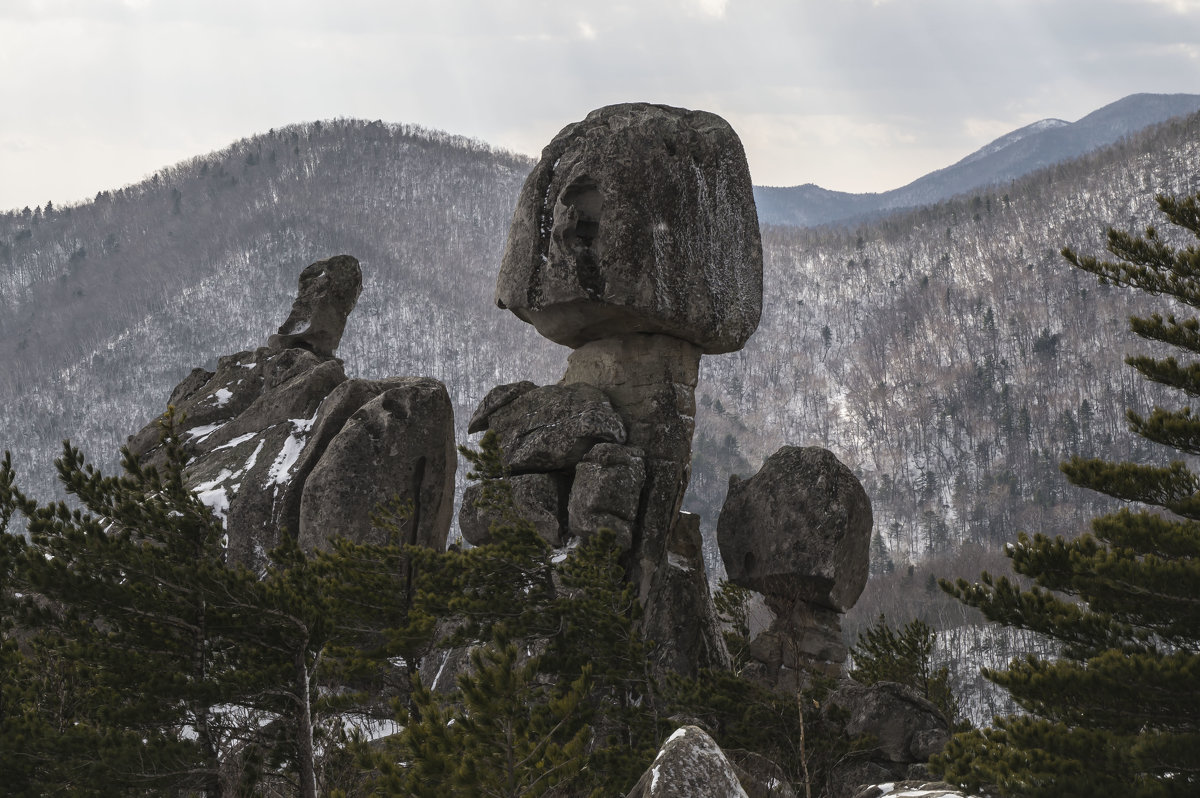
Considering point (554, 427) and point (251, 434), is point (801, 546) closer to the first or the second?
point (554, 427)

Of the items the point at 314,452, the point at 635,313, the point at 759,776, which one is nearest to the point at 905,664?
the point at 759,776

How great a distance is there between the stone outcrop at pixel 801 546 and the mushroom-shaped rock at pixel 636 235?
8.86 ft

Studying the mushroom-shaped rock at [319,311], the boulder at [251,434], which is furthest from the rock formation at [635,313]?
the mushroom-shaped rock at [319,311]

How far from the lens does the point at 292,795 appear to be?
13.1m

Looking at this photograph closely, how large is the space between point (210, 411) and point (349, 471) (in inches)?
238

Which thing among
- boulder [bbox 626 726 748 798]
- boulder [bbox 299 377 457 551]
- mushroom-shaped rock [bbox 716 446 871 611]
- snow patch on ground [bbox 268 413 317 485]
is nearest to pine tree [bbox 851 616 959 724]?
mushroom-shaped rock [bbox 716 446 871 611]

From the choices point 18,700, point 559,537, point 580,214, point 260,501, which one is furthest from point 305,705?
point 580,214

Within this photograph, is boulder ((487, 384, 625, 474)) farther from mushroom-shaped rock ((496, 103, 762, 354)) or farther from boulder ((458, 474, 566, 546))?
mushroom-shaped rock ((496, 103, 762, 354))

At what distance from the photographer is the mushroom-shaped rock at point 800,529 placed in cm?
Result: 2077

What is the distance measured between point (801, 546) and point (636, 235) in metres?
6.28

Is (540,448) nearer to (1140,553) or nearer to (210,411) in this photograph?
(210,411)

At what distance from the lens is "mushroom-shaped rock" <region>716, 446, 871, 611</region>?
20.8 m

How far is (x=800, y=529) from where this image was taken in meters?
20.9

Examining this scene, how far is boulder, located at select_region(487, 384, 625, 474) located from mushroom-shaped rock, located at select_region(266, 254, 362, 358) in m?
7.66
